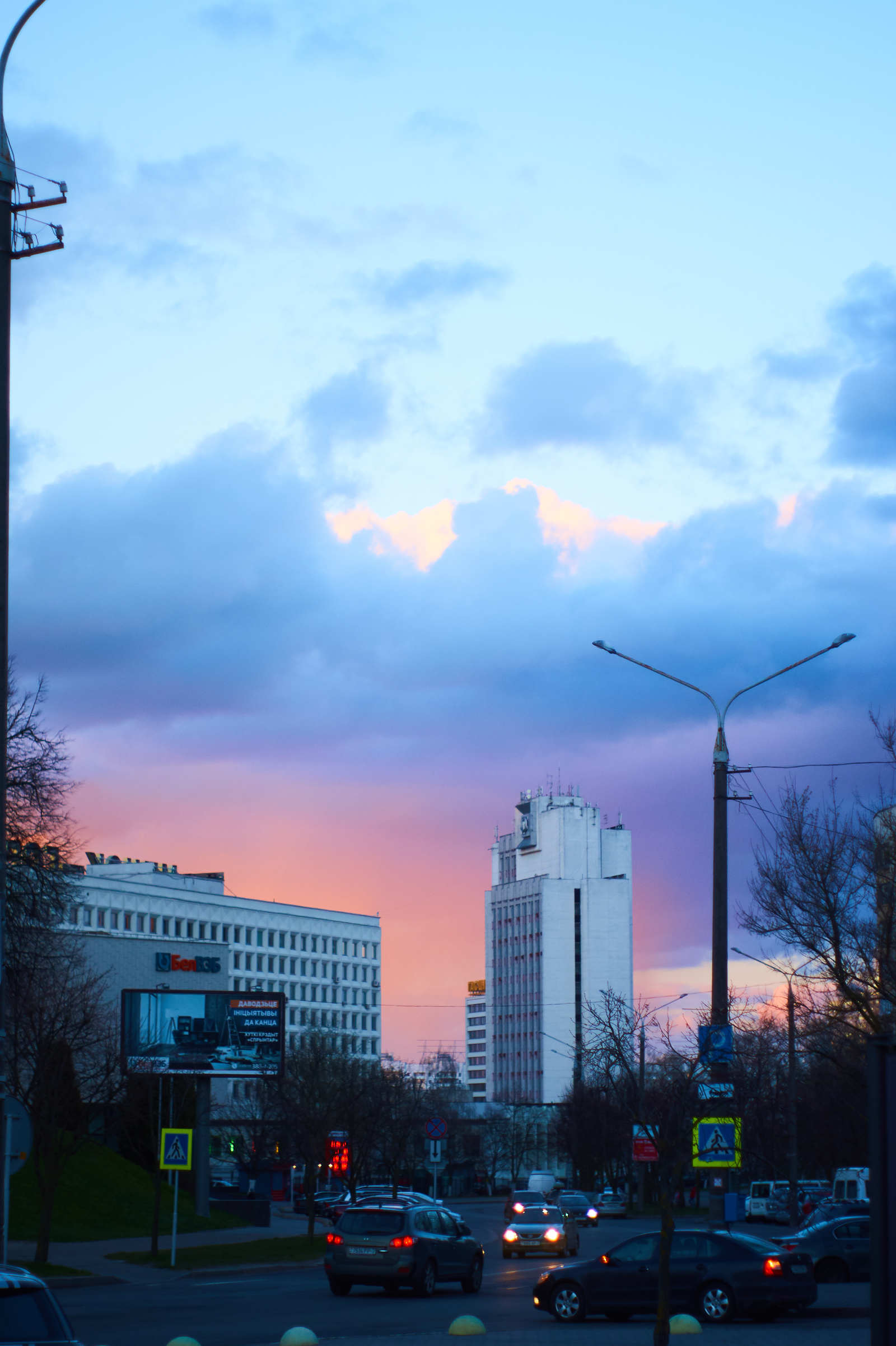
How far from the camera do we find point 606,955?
199 meters

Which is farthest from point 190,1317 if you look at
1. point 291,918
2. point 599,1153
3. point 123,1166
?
point 291,918

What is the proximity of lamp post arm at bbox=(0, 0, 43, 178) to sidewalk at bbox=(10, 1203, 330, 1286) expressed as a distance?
24717 millimetres

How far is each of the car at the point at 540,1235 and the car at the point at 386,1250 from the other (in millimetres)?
16424

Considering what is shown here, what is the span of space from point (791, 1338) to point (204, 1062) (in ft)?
125

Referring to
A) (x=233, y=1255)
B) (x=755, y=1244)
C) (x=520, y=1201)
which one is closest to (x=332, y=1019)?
(x=520, y=1201)

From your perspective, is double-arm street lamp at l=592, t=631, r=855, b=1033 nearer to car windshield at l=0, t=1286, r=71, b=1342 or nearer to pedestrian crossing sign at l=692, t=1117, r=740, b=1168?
pedestrian crossing sign at l=692, t=1117, r=740, b=1168

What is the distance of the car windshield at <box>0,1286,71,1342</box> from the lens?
9.43 m

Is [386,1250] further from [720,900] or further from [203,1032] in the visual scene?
[203,1032]

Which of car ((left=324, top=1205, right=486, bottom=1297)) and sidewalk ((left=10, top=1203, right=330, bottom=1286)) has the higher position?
car ((left=324, top=1205, right=486, bottom=1297))

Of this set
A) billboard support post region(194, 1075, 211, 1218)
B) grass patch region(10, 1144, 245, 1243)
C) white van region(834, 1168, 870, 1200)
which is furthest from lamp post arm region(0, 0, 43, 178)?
white van region(834, 1168, 870, 1200)

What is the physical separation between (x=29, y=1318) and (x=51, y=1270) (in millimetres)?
25671

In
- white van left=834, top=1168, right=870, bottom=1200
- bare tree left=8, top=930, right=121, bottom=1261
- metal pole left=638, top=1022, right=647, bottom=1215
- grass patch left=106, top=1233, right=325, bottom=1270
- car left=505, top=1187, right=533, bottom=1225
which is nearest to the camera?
bare tree left=8, top=930, right=121, bottom=1261

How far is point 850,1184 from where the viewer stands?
63750 mm

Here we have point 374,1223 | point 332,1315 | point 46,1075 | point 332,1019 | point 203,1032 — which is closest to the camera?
point 332,1315
